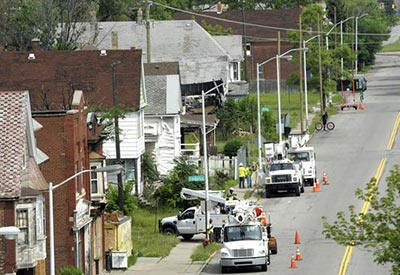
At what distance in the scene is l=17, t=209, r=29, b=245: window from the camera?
Answer: 44.6 meters

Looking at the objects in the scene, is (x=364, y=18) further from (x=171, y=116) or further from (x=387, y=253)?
(x=387, y=253)

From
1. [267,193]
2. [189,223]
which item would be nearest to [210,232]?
[189,223]

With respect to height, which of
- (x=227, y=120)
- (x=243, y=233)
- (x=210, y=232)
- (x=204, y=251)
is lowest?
(x=204, y=251)

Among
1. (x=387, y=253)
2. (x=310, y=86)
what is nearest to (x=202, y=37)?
(x=310, y=86)

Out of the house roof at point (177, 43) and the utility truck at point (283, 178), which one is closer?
the utility truck at point (283, 178)

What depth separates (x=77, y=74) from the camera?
73.8m

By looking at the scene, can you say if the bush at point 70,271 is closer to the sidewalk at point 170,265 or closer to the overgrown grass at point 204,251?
the sidewalk at point 170,265

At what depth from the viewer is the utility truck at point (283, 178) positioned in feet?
228

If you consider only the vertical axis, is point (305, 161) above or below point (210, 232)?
above

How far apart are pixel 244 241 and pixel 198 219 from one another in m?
9.13

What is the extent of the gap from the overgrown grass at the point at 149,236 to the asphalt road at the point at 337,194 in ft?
9.39

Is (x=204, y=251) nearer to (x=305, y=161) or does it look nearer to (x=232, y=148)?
(x=305, y=161)

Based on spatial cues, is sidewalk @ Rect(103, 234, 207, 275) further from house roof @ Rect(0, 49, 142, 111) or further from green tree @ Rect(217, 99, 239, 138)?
green tree @ Rect(217, 99, 239, 138)

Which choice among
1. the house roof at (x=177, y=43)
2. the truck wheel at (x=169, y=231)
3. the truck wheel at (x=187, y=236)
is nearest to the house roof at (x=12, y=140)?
the truck wheel at (x=187, y=236)
